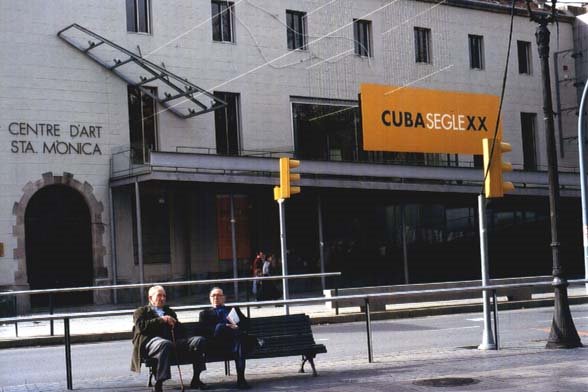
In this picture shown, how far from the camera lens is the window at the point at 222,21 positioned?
3475 centimetres

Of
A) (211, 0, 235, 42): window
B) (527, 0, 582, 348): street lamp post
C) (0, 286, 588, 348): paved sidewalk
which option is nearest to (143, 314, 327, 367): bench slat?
(0, 286, 588, 348): paved sidewalk

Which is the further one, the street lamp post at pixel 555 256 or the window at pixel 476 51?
the window at pixel 476 51

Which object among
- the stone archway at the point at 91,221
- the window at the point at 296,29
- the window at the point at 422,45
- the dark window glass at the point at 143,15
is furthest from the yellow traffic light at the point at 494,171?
the window at the point at 422,45

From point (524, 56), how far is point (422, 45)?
6790 millimetres

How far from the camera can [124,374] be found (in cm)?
1291

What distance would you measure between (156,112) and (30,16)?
18.0 ft

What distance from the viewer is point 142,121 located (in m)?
32.9

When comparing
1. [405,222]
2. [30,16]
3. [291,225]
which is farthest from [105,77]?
[405,222]

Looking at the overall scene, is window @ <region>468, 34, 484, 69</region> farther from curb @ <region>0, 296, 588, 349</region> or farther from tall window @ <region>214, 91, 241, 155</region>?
Answer: curb @ <region>0, 296, 588, 349</region>

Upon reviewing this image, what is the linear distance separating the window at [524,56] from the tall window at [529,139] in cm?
218

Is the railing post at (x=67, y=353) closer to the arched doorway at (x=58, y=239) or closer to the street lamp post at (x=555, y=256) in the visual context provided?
the street lamp post at (x=555, y=256)

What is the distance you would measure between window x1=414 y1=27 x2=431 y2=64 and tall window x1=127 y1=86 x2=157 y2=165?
1297 centimetres

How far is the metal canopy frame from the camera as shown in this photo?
102ft

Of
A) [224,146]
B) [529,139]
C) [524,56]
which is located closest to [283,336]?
[224,146]
